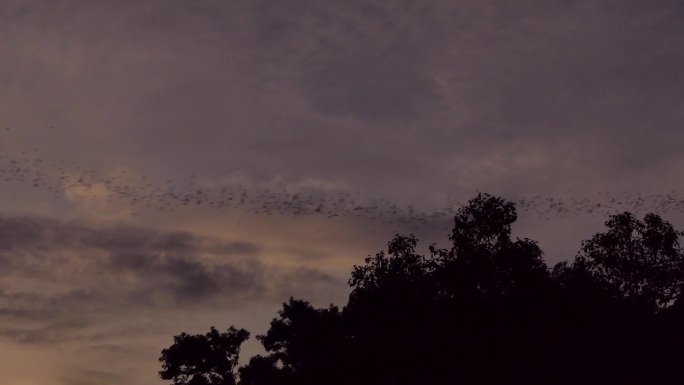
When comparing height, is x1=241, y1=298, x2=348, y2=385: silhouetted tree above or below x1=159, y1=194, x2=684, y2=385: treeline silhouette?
above

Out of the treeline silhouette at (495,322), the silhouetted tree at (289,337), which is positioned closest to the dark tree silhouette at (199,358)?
the silhouetted tree at (289,337)

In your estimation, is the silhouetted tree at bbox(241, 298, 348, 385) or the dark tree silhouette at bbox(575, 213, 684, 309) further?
the silhouetted tree at bbox(241, 298, 348, 385)

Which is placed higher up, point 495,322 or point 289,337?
point 289,337

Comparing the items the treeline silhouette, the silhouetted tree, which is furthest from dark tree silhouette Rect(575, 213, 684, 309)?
the silhouetted tree

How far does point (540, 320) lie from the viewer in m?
36.3

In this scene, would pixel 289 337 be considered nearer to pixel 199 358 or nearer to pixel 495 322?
pixel 199 358

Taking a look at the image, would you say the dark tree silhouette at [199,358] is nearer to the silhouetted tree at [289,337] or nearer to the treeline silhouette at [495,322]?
the silhouetted tree at [289,337]

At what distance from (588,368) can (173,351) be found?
6733 centimetres

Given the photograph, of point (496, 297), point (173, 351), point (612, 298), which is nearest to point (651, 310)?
point (612, 298)

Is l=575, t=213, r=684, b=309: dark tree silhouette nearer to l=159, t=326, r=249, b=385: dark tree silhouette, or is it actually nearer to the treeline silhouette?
the treeline silhouette

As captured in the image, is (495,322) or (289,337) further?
(289,337)

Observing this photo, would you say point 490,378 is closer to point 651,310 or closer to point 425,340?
point 425,340

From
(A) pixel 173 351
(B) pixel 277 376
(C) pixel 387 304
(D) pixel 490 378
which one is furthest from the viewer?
(A) pixel 173 351

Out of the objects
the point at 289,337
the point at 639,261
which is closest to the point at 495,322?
the point at 639,261
